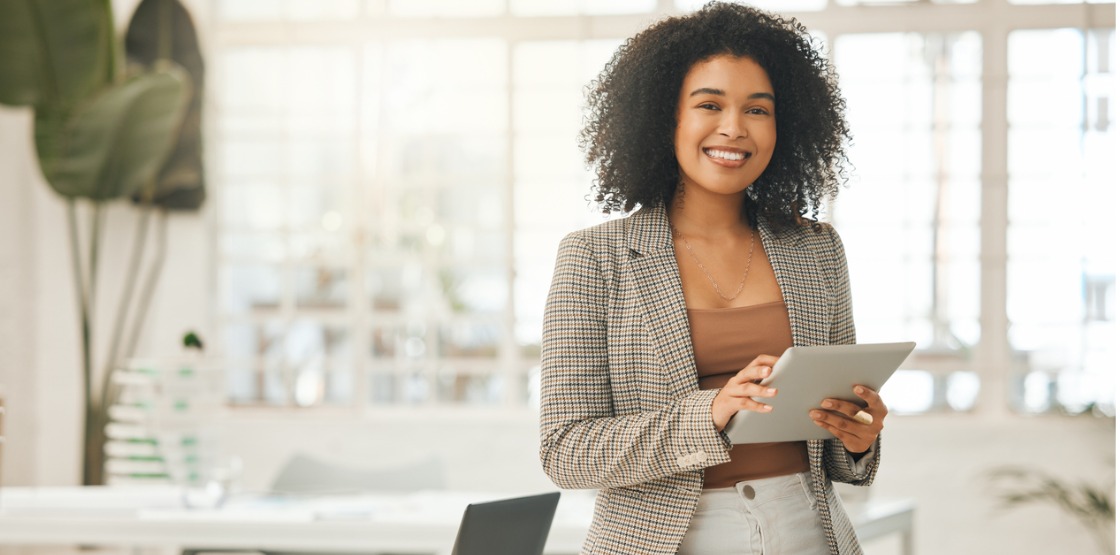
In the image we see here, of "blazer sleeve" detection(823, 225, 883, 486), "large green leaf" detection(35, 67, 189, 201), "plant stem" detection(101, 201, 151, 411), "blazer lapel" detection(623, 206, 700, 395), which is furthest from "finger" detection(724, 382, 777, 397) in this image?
"plant stem" detection(101, 201, 151, 411)

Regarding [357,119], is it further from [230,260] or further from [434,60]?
[230,260]

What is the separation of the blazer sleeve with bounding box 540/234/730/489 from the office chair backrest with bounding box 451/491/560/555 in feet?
1.74

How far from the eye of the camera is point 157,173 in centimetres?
572

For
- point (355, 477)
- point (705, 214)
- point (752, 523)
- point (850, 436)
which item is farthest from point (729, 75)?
point (355, 477)

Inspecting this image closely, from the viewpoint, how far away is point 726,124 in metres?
1.75

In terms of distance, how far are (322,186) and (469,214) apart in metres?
0.78

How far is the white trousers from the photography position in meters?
1.66

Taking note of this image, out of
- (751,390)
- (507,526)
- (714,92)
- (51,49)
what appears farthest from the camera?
(51,49)

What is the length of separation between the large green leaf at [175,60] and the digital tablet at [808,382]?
4.66 meters

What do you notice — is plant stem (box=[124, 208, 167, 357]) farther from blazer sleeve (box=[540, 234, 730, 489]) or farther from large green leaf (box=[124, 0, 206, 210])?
blazer sleeve (box=[540, 234, 730, 489])

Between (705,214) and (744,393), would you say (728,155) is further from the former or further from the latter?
(744,393)

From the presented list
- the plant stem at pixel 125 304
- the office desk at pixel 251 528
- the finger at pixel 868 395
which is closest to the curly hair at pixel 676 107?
the finger at pixel 868 395

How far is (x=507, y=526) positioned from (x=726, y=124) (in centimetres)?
97

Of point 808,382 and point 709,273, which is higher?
point 709,273
